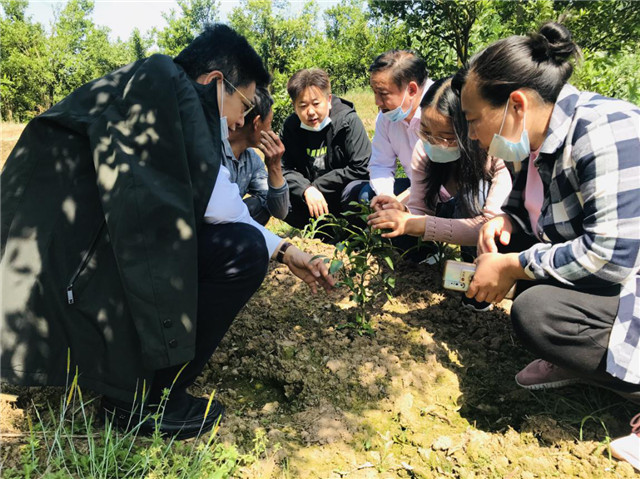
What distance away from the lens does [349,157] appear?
12.3 feet

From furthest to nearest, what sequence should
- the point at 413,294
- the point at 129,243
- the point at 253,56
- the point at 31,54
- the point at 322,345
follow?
the point at 31,54 < the point at 413,294 < the point at 322,345 < the point at 253,56 < the point at 129,243

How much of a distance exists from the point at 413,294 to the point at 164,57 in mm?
1834

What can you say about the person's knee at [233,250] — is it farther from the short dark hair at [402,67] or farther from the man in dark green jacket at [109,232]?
the short dark hair at [402,67]

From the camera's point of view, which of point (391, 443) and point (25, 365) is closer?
point (25, 365)

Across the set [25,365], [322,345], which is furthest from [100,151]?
[322,345]

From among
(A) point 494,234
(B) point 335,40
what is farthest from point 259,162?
(B) point 335,40

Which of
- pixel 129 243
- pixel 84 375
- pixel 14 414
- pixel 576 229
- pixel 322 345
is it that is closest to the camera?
pixel 129 243

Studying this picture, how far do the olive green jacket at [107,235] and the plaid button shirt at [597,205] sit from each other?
1196 mm

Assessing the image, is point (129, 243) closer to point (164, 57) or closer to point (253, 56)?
point (164, 57)

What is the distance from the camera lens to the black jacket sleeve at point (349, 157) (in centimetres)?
363

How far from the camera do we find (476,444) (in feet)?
5.57

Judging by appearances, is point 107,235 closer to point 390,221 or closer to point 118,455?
point 118,455

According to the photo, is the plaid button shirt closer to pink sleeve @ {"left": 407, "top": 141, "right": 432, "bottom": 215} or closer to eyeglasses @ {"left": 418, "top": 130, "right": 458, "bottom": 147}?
eyeglasses @ {"left": 418, "top": 130, "right": 458, "bottom": 147}

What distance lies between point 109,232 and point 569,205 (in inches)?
61.6
